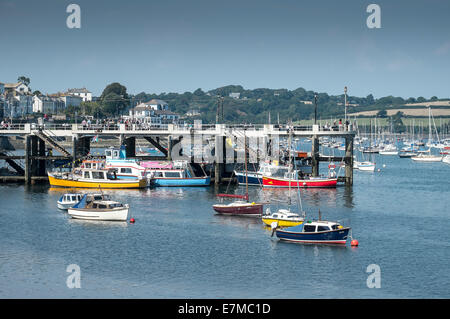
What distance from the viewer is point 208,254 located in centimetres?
5384

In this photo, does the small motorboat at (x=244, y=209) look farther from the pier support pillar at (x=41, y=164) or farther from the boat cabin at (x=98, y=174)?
the pier support pillar at (x=41, y=164)

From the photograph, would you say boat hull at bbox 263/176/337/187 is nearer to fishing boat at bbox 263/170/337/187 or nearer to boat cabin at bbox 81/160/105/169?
fishing boat at bbox 263/170/337/187

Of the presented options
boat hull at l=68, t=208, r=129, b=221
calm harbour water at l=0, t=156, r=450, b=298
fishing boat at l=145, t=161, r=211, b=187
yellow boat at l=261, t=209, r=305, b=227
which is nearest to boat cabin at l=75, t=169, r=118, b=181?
fishing boat at l=145, t=161, r=211, b=187

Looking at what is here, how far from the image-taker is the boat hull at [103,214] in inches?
2645

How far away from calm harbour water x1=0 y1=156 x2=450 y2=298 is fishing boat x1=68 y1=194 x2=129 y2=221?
33.6 inches

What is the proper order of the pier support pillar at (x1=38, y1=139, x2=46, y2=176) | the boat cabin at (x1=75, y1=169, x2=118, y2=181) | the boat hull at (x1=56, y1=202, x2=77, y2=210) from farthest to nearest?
the pier support pillar at (x1=38, y1=139, x2=46, y2=176), the boat cabin at (x1=75, y1=169, x2=118, y2=181), the boat hull at (x1=56, y1=202, x2=77, y2=210)

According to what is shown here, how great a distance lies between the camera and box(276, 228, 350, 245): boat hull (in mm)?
56447

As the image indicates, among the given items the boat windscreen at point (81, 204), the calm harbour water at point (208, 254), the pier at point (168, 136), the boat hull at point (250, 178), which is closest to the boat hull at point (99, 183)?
the pier at point (168, 136)

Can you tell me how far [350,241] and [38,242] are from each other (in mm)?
26531

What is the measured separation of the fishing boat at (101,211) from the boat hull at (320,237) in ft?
58.5

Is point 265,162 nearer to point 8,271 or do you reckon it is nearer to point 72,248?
point 72,248
